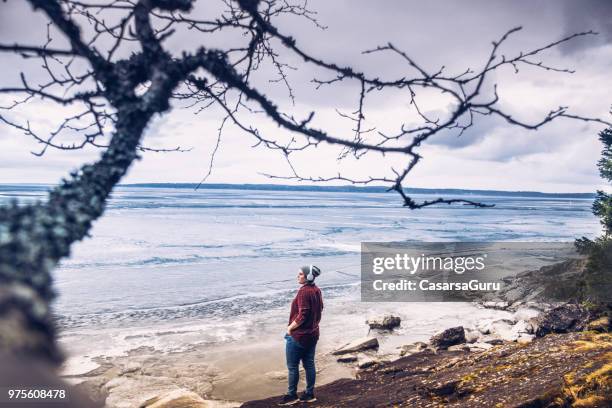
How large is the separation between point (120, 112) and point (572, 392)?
448 centimetres

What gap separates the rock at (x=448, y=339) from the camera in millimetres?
10203

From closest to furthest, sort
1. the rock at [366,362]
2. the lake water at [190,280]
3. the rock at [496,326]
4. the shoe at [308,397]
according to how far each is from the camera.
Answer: the shoe at [308,397], the rock at [366,362], the rock at [496,326], the lake water at [190,280]

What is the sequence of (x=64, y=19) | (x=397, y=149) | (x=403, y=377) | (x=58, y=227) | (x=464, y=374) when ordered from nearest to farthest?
(x=58, y=227) → (x=64, y=19) → (x=397, y=149) → (x=464, y=374) → (x=403, y=377)

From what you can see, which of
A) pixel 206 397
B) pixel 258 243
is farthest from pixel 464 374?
pixel 258 243

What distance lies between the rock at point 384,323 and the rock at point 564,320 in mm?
4690

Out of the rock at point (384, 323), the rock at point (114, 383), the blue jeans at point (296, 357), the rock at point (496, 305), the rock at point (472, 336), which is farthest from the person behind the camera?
the rock at point (496, 305)

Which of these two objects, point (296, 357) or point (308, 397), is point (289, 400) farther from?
point (296, 357)

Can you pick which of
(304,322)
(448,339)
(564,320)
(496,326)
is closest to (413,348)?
(448,339)

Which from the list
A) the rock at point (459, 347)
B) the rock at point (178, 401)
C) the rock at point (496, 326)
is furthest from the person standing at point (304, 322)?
the rock at point (496, 326)

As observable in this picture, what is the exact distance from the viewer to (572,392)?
13.4 ft

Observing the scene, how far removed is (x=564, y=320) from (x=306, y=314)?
537cm

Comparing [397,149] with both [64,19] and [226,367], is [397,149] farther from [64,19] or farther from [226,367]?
[226,367]

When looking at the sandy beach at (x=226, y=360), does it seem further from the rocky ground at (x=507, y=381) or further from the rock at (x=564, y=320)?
the rock at (x=564, y=320)

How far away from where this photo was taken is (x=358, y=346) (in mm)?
10617
